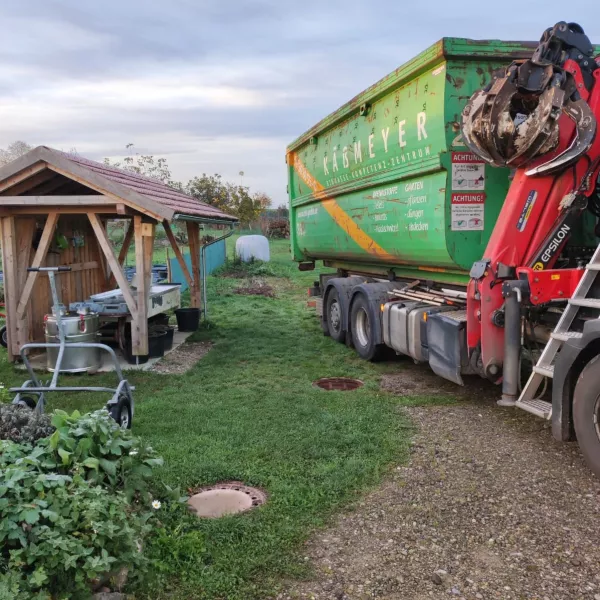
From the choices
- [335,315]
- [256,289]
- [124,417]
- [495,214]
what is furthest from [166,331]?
[256,289]

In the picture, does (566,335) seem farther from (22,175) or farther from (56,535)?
(22,175)

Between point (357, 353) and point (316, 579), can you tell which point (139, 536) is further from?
point (357, 353)

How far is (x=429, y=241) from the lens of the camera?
6691 millimetres

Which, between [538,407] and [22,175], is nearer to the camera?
[538,407]

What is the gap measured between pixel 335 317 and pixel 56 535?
7.74m

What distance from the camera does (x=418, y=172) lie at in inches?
263

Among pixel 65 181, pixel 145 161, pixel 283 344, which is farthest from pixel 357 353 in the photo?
pixel 145 161

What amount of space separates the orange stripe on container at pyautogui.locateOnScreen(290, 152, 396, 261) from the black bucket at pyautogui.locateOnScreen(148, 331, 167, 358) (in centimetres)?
325

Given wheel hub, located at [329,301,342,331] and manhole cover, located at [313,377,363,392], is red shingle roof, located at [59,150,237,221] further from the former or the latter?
manhole cover, located at [313,377,363,392]

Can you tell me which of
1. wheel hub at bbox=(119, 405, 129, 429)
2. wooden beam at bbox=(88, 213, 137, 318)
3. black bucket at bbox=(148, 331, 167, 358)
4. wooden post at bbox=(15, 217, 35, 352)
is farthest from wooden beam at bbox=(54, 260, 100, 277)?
wheel hub at bbox=(119, 405, 129, 429)

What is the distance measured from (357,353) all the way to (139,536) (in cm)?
634

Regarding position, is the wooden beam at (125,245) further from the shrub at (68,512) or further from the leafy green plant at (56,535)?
the leafy green plant at (56,535)

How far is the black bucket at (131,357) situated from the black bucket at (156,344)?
0.63 ft

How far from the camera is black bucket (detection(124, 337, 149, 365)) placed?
8641mm
